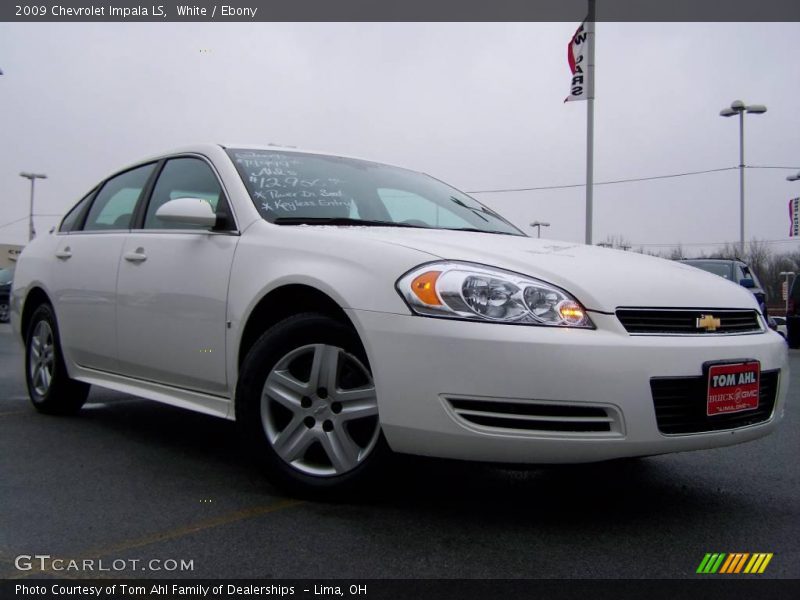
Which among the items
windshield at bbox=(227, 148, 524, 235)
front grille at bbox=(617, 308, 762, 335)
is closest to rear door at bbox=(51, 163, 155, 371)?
windshield at bbox=(227, 148, 524, 235)

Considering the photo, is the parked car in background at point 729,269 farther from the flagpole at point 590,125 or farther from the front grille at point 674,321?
the front grille at point 674,321

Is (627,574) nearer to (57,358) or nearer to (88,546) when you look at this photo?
(88,546)

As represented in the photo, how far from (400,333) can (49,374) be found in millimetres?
3233

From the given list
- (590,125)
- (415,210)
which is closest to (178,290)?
(415,210)

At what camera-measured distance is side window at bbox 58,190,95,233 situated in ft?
16.8

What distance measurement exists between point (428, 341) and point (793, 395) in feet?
16.7

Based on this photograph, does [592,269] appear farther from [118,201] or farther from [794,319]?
[794,319]

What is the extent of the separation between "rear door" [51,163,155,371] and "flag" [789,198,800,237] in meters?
26.9

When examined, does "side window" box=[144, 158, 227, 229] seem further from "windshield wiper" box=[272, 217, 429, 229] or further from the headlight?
the headlight

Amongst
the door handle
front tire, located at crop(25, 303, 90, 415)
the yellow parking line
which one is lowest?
the yellow parking line

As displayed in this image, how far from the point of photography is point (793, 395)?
6.56 m

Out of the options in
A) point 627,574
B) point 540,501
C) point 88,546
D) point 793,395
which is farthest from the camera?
point 793,395

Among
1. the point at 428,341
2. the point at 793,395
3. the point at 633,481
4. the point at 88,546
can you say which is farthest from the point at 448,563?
the point at 793,395

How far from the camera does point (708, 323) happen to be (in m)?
2.95
